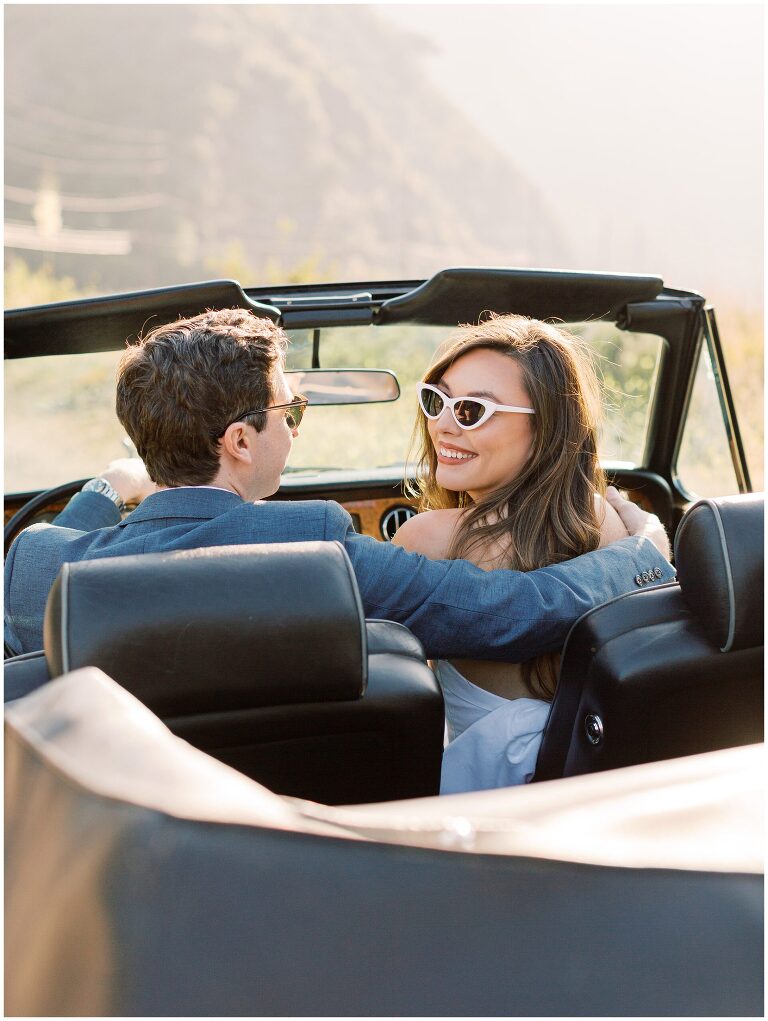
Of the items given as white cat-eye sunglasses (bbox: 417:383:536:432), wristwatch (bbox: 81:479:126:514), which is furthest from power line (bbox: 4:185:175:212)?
white cat-eye sunglasses (bbox: 417:383:536:432)

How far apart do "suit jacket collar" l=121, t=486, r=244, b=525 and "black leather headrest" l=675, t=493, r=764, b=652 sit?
0.90m

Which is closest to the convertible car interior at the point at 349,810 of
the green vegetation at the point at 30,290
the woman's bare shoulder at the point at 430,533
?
the woman's bare shoulder at the point at 430,533

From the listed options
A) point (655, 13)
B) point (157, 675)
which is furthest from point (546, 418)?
point (655, 13)

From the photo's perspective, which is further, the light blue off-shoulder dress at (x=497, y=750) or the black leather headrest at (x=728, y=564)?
the light blue off-shoulder dress at (x=497, y=750)

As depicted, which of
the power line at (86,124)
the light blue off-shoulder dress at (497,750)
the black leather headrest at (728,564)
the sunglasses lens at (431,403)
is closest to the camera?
the black leather headrest at (728,564)

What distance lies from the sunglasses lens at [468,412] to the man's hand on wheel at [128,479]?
0.87 meters

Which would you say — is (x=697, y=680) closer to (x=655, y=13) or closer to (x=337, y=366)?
(x=337, y=366)

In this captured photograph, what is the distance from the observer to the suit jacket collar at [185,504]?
201 centimetres

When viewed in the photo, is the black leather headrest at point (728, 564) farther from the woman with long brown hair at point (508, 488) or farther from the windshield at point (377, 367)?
the windshield at point (377, 367)

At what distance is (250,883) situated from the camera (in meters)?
0.92

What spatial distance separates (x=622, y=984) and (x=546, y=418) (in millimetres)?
1690

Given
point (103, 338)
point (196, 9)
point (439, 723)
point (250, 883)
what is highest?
point (196, 9)

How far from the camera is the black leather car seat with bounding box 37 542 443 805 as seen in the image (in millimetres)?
1392

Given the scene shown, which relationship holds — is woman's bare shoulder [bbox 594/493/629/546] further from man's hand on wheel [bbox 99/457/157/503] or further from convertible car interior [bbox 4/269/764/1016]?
man's hand on wheel [bbox 99/457/157/503]
